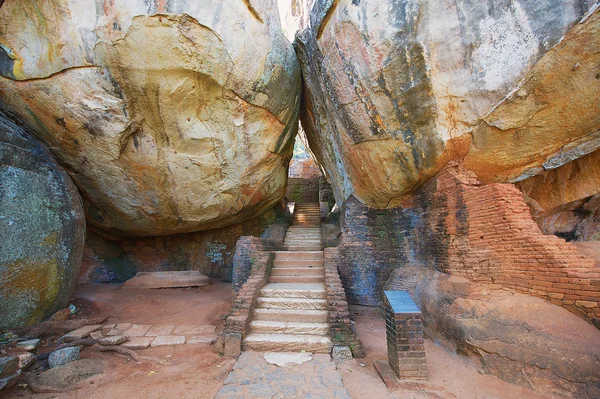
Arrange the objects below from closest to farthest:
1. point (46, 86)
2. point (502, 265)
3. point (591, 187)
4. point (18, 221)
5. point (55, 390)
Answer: point (55, 390)
point (502, 265)
point (18, 221)
point (591, 187)
point (46, 86)

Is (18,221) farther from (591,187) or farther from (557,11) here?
(591,187)

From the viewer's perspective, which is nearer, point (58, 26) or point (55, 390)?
point (55, 390)

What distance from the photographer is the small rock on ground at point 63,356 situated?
12.2 ft

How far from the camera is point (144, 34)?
4715mm

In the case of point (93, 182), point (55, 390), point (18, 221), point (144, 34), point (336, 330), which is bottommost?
point (55, 390)

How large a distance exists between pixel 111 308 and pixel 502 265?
25.2ft

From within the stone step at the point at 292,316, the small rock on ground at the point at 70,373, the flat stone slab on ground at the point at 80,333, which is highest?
the stone step at the point at 292,316

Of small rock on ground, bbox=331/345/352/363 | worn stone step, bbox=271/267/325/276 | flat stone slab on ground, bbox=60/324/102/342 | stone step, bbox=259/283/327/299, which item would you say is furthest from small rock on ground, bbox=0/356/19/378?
small rock on ground, bbox=331/345/352/363

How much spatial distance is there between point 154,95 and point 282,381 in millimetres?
5587

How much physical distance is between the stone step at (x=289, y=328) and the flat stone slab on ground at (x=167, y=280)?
4272 mm

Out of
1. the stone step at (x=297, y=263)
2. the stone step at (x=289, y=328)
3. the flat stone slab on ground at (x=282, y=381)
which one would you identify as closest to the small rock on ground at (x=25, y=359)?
the flat stone slab on ground at (x=282, y=381)

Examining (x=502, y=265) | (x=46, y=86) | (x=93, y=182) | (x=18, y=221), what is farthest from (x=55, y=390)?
(x=502, y=265)

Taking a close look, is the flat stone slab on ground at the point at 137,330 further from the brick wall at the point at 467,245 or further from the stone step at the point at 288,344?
the brick wall at the point at 467,245

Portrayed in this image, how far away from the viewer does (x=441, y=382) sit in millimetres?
3178
